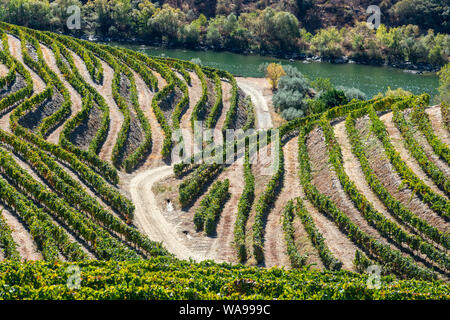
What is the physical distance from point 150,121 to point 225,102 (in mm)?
16846

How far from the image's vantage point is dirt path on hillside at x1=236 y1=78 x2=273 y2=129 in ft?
273

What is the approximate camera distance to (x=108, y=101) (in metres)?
→ 77.6

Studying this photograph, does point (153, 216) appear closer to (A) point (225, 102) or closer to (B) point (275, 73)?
(A) point (225, 102)

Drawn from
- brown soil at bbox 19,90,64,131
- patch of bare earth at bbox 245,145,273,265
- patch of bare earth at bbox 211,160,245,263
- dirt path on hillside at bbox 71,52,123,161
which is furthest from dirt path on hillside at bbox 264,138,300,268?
brown soil at bbox 19,90,64,131

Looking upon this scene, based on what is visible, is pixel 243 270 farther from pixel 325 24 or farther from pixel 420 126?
pixel 325 24

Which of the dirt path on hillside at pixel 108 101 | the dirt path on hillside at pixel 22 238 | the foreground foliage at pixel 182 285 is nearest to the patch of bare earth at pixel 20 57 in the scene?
the dirt path on hillside at pixel 108 101

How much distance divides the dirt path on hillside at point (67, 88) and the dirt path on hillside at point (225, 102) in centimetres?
2007

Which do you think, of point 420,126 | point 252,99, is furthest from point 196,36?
point 420,126

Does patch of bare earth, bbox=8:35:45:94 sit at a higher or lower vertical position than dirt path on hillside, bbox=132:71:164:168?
higher

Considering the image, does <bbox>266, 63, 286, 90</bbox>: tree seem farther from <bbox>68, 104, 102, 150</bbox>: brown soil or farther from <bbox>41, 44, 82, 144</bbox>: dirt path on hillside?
<bbox>68, 104, 102, 150</bbox>: brown soil

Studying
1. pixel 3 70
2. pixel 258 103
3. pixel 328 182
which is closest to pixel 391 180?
pixel 328 182

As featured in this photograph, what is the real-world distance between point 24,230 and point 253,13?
12769 cm

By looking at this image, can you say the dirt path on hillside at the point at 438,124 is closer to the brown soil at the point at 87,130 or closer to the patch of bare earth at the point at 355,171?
the patch of bare earth at the point at 355,171

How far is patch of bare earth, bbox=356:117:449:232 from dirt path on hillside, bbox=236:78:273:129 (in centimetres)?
2134
